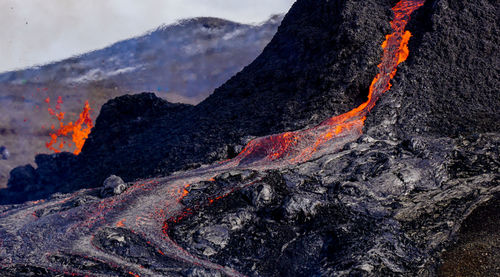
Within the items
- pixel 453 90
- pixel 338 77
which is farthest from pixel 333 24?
pixel 453 90

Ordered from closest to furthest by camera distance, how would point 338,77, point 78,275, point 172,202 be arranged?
point 78,275
point 172,202
point 338,77

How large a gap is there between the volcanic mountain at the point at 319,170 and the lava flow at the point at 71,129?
14280 millimetres

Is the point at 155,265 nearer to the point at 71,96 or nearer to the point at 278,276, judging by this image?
the point at 278,276

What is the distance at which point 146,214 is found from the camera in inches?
415

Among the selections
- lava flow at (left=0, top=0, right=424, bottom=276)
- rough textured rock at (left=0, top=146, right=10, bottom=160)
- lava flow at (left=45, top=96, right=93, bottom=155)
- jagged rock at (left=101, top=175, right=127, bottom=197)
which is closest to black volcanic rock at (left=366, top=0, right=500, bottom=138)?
lava flow at (left=0, top=0, right=424, bottom=276)

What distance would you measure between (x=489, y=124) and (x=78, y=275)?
10.2 metres

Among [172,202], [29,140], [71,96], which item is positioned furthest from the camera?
[71,96]

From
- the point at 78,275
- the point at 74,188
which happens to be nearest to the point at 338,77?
the point at 78,275

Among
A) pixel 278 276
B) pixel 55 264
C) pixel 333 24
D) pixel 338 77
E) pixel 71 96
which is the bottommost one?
pixel 278 276

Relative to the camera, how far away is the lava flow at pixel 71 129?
104 feet

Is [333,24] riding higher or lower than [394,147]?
higher

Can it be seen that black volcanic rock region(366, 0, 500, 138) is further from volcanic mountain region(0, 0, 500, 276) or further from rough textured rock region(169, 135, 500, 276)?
rough textured rock region(169, 135, 500, 276)

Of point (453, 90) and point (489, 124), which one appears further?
point (453, 90)

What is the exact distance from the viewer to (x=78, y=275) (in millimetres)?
8508
